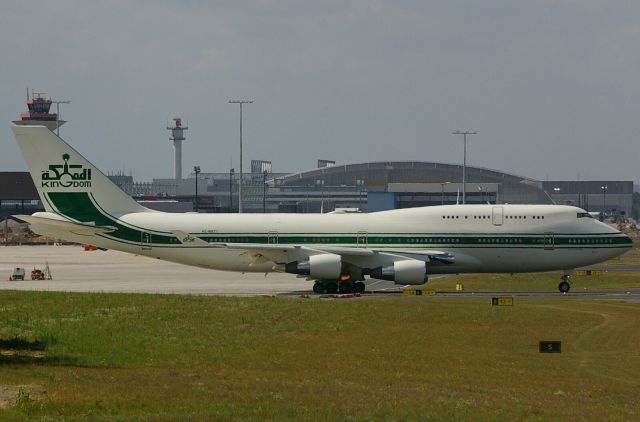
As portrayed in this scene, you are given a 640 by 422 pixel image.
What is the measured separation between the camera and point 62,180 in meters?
55.8

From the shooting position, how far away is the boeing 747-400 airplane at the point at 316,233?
5547 centimetres

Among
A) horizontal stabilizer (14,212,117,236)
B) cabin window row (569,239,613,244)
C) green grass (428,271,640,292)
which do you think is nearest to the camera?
horizontal stabilizer (14,212,117,236)

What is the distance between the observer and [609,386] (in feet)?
89.7

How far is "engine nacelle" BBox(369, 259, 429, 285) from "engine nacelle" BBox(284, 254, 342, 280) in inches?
91.7

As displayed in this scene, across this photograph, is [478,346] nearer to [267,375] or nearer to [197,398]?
[267,375]

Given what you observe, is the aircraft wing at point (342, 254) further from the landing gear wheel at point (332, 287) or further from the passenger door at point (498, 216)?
the passenger door at point (498, 216)

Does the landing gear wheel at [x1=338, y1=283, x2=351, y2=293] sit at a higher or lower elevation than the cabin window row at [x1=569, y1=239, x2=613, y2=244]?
lower

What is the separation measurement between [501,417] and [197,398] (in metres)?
6.31

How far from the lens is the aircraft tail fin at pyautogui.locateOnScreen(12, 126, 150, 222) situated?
182 feet

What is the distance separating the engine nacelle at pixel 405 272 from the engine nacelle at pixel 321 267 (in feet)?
7.64

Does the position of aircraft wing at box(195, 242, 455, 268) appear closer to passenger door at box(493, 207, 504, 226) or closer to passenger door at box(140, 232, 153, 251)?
passenger door at box(493, 207, 504, 226)

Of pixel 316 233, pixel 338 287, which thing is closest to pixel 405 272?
pixel 338 287

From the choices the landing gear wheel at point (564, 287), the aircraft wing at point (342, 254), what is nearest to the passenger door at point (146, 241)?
the aircraft wing at point (342, 254)

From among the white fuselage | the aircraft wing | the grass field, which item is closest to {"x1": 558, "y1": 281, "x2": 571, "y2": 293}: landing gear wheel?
the white fuselage
